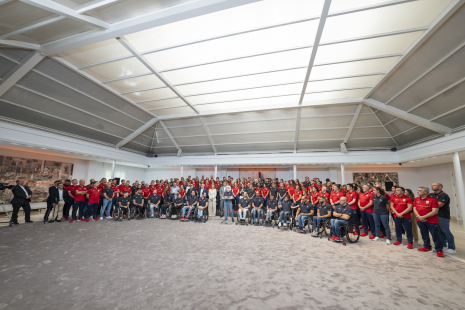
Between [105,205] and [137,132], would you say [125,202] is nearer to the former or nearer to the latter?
[105,205]

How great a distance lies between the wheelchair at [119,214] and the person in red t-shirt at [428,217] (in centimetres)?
989

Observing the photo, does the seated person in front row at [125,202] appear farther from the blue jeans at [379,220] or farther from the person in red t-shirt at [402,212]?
the person in red t-shirt at [402,212]

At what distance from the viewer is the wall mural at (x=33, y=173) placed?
33.2 feet

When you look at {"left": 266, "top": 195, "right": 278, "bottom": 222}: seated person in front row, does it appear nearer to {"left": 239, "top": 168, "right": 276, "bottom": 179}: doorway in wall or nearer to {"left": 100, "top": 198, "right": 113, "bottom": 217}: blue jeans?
{"left": 100, "top": 198, "right": 113, "bottom": 217}: blue jeans

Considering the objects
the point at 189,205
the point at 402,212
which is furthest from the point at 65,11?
the point at 402,212

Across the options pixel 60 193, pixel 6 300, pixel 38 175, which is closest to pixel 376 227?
pixel 6 300

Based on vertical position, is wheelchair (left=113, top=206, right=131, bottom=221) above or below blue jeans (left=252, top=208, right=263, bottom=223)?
below

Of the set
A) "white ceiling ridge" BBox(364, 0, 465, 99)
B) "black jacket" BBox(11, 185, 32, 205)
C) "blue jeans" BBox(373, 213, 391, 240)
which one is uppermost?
"white ceiling ridge" BBox(364, 0, 465, 99)

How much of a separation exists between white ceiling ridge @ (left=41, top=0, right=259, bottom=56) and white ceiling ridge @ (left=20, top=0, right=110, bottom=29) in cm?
26

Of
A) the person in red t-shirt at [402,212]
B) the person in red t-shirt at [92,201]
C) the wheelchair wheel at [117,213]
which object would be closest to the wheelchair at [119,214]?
the wheelchair wheel at [117,213]

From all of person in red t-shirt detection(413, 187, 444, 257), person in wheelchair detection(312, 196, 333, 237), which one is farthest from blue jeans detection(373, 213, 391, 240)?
person in wheelchair detection(312, 196, 333, 237)

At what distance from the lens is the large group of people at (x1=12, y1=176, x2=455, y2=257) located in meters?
4.88

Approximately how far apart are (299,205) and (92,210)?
846 centimetres

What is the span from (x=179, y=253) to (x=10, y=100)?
9710mm
